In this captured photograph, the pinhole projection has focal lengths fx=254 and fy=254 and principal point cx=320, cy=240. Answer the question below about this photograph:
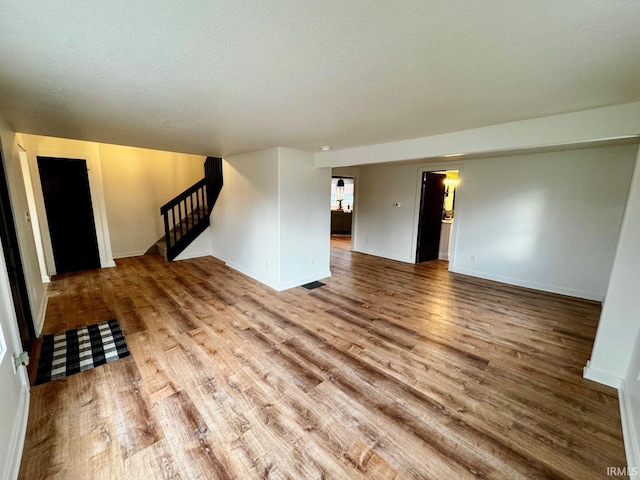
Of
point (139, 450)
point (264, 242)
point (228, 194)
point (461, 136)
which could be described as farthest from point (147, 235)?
point (461, 136)

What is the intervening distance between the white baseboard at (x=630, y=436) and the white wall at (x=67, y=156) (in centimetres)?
716

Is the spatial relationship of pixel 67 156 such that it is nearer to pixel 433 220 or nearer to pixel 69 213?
pixel 69 213

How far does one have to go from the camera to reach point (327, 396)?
1962 mm

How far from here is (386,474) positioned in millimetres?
1414

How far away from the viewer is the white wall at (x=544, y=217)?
145 inches

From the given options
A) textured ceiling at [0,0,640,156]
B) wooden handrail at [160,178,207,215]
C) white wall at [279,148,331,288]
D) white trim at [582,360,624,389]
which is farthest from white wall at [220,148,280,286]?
white trim at [582,360,624,389]

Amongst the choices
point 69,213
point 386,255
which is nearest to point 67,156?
point 69,213

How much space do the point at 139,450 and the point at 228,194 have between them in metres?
4.44

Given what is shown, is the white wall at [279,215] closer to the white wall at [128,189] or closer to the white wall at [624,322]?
the white wall at [128,189]

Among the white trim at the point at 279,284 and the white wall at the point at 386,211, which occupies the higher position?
the white wall at the point at 386,211

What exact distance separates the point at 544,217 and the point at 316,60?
184 inches

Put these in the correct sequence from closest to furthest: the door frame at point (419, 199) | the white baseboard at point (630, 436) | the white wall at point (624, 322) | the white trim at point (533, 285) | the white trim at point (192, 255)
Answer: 1. the white baseboard at point (630, 436)
2. the white wall at point (624, 322)
3. the white trim at point (533, 285)
4. the door frame at point (419, 199)
5. the white trim at point (192, 255)

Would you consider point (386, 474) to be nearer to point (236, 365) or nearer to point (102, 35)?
point (236, 365)

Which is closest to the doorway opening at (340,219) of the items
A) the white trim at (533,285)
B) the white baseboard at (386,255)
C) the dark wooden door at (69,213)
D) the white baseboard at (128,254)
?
the white baseboard at (386,255)
